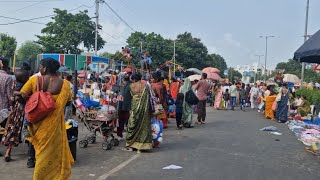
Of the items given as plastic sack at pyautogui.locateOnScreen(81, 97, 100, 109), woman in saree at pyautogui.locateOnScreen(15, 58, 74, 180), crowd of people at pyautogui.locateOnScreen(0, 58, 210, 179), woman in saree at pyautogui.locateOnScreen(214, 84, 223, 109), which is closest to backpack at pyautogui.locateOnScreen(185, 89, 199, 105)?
crowd of people at pyautogui.locateOnScreen(0, 58, 210, 179)

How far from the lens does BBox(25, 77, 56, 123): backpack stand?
4.95m

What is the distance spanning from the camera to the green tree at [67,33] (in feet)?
141

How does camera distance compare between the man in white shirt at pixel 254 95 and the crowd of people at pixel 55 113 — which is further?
the man in white shirt at pixel 254 95

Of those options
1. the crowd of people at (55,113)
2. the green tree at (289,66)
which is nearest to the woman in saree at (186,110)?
the crowd of people at (55,113)

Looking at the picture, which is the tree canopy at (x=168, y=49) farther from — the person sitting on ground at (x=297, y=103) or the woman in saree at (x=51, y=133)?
the woman in saree at (x=51, y=133)

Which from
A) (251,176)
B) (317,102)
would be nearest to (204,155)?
(251,176)

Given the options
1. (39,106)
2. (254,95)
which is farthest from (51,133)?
(254,95)

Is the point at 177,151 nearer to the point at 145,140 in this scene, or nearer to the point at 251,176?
the point at 145,140

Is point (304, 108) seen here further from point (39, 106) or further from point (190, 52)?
point (190, 52)

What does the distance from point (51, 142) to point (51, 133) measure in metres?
0.12

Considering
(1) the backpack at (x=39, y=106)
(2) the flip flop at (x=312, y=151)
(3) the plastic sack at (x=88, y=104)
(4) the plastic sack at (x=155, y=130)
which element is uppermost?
(1) the backpack at (x=39, y=106)

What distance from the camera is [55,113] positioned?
16.8 feet

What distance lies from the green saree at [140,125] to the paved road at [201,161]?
313 millimetres

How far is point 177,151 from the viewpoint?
8.91m
